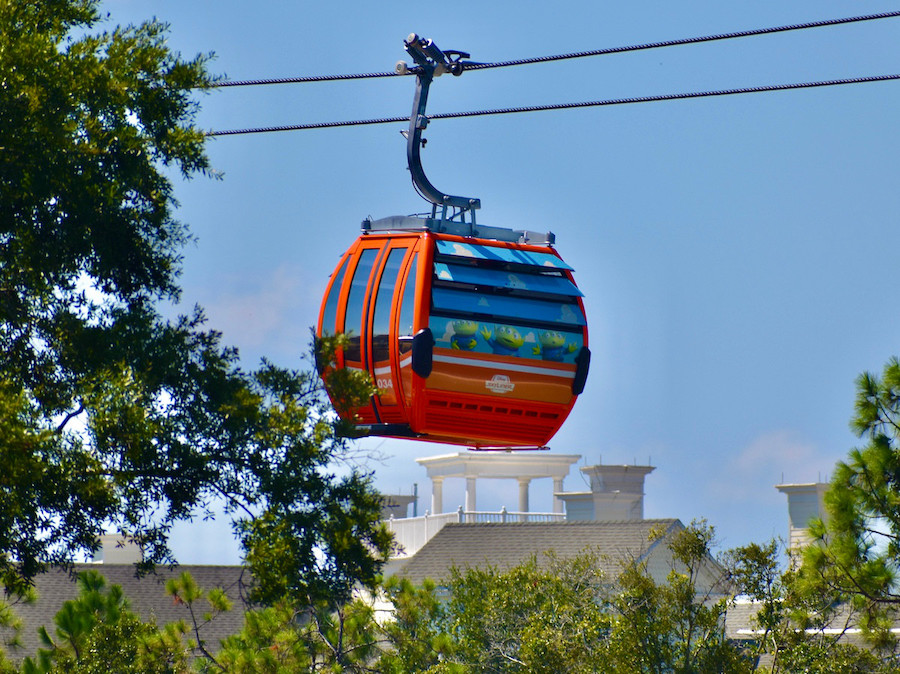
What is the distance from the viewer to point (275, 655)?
26359 mm

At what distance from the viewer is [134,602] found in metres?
42.7

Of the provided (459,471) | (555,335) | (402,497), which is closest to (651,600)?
(555,335)

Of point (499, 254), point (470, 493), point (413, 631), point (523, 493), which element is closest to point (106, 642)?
point (413, 631)

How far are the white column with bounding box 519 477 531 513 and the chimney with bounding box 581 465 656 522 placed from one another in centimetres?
193

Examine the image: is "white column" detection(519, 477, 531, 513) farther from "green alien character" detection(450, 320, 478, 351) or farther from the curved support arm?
the curved support arm

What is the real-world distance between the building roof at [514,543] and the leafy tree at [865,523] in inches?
767

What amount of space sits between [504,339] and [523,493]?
35.8 m

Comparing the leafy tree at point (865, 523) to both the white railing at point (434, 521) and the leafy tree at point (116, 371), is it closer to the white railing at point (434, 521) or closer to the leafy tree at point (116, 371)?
the leafy tree at point (116, 371)

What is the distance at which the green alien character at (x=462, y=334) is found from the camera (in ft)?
46.2

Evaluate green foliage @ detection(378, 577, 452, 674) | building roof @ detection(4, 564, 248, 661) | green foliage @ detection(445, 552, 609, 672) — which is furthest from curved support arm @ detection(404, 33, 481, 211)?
building roof @ detection(4, 564, 248, 661)

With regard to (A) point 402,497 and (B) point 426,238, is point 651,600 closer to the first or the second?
(B) point 426,238

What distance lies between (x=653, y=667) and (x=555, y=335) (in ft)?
22.1

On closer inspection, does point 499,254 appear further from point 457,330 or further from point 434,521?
point 434,521

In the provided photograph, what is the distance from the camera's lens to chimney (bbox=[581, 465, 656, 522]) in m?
49.5
